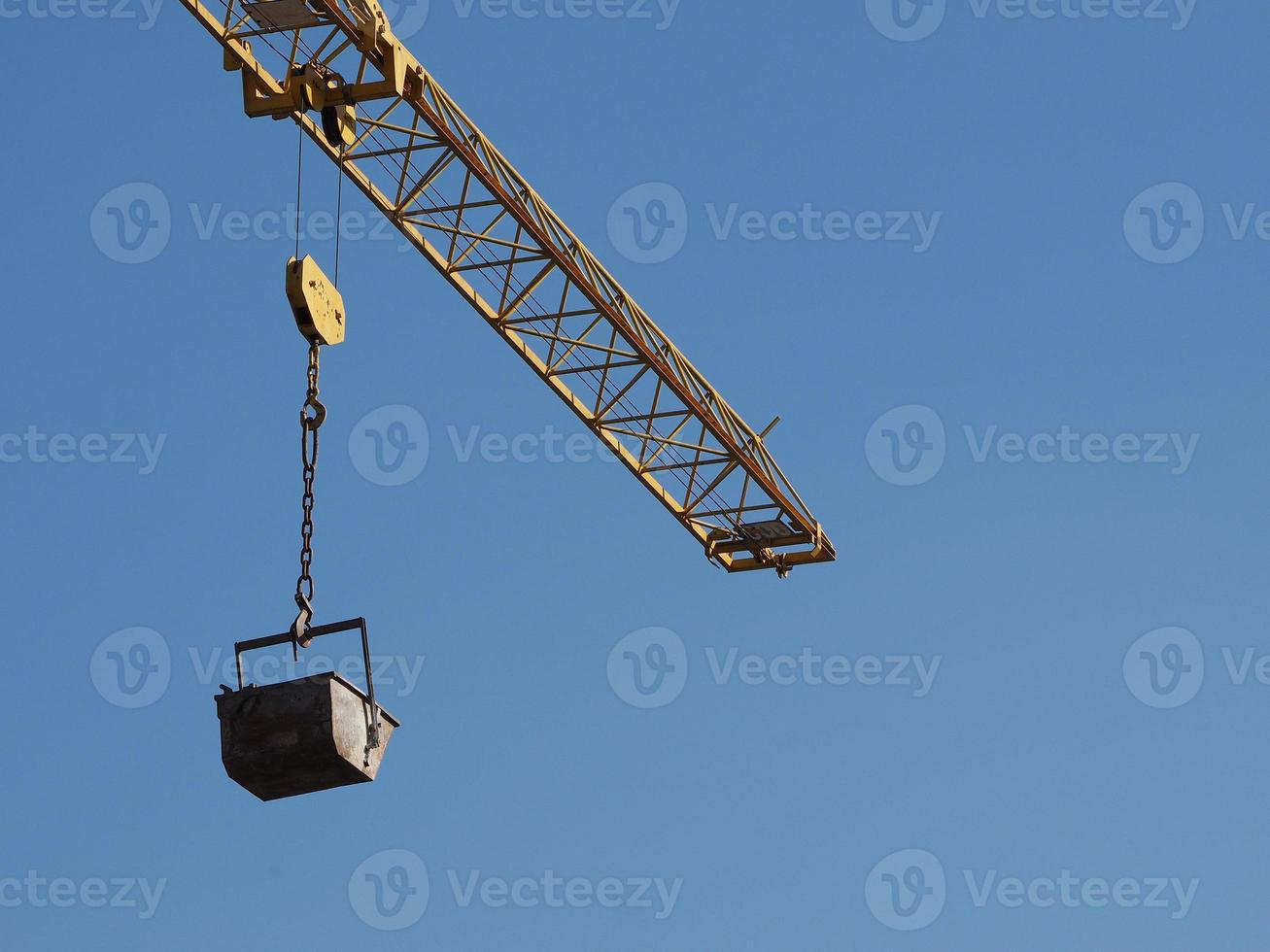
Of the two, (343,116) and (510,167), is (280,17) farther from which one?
(510,167)

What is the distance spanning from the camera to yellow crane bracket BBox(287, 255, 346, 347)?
29.6m

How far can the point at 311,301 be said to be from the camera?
29.7 meters

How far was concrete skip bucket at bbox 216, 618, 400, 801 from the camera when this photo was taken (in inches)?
981

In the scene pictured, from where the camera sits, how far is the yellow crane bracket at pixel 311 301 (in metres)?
29.6

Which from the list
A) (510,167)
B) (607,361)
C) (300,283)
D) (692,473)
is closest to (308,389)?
(300,283)

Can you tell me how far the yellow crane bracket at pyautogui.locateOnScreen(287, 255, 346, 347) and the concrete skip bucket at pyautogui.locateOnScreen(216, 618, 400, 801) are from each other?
5.42 m

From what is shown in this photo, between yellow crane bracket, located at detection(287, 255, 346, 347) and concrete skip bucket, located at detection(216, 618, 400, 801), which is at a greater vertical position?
yellow crane bracket, located at detection(287, 255, 346, 347)

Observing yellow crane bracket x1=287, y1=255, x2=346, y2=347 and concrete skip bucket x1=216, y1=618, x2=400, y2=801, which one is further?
yellow crane bracket x1=287, y1=255, x2=346, y2=347

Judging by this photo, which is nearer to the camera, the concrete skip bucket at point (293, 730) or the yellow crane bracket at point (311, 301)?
the concrete skip bucket at point (293, 730)

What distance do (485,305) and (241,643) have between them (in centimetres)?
1617

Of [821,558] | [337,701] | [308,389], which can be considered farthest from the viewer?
[821,558]

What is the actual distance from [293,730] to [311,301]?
638 cm

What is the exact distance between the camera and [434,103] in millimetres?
37531

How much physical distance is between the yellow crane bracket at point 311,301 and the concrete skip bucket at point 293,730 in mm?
5419
